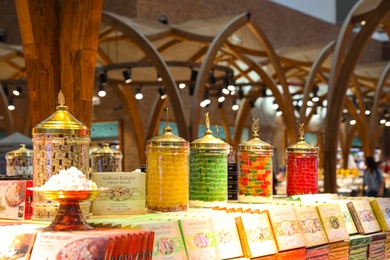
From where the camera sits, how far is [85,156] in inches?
142

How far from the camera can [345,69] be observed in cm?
1166

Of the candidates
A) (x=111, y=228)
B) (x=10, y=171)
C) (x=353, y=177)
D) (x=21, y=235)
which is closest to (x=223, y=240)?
(x=111, y=228)

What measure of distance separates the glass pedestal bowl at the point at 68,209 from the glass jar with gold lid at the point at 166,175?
2.94 ft

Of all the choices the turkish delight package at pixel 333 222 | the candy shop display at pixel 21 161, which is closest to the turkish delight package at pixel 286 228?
the turkish delight package at pixel 333 222

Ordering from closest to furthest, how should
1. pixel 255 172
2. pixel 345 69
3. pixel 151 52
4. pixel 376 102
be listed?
pixel 255 172 → pixel 345 69 → pixel 151 52 → pixel 376 102

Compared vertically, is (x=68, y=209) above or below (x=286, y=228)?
above

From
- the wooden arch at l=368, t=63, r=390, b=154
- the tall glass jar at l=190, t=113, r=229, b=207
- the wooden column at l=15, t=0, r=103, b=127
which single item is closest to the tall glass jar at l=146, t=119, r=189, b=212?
the tall glass jar at l=190, t=113, r=229, b=207

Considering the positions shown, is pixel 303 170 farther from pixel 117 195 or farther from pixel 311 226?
pixel 117 195

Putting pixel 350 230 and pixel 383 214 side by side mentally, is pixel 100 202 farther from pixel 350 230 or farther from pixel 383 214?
pixel 383 214

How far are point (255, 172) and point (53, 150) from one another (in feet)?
5.39

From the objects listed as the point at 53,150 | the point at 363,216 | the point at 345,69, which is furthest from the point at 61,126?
the point at 345,69

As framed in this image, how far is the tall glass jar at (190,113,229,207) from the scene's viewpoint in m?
4.26

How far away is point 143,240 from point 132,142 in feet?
63.9

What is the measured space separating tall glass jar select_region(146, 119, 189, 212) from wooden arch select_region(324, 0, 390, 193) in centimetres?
812
